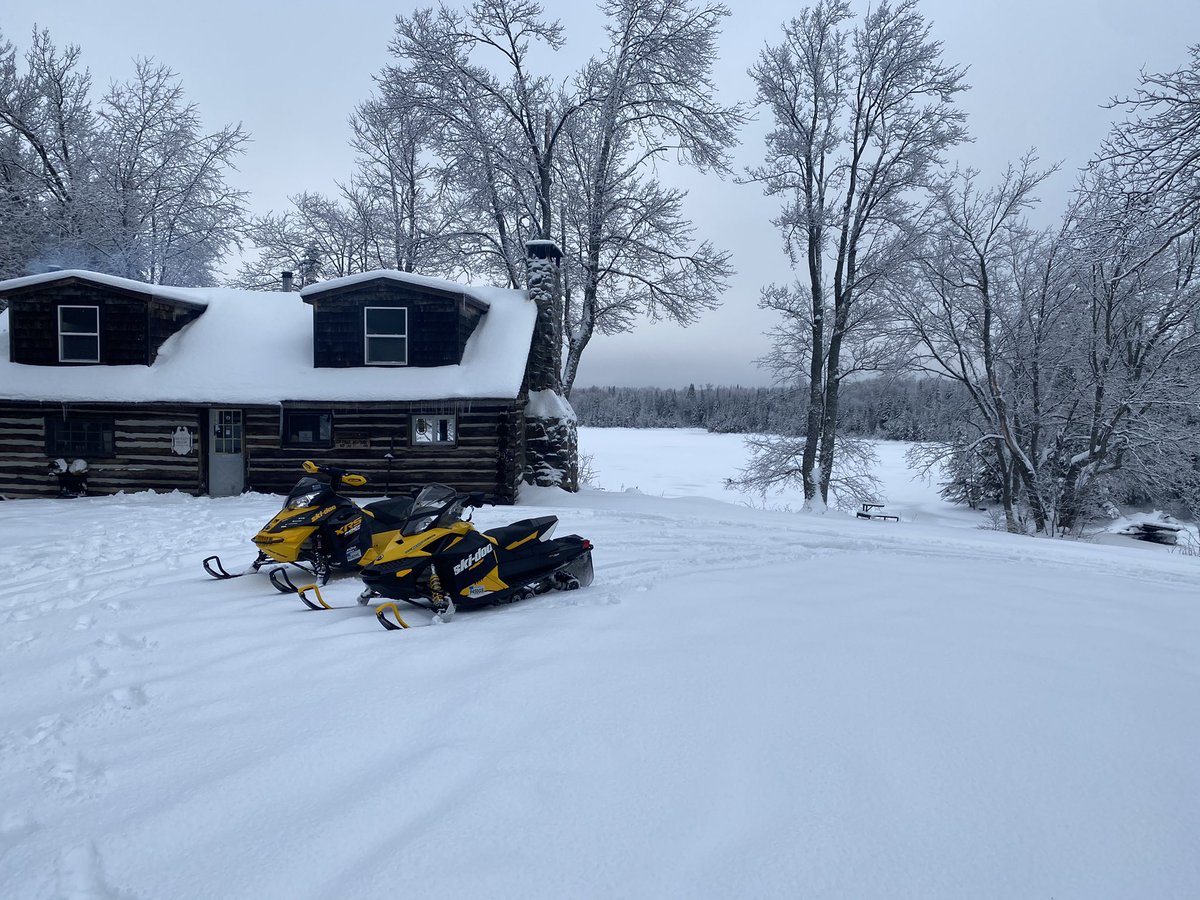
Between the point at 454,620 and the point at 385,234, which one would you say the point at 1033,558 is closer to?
the point at 454,620

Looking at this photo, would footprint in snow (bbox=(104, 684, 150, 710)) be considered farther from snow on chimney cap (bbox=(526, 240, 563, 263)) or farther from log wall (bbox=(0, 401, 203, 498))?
snow on chimney cap (bbox=(526, 240, 563, 263))

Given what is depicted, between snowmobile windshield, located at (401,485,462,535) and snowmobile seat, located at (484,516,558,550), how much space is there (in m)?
0.41

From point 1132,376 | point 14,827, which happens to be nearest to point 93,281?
point 14,827

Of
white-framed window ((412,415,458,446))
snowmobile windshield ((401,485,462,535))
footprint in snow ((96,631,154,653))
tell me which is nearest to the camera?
footprint in snow ((96,631,154,653))

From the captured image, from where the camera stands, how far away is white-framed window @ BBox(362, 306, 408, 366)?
46.6 feet

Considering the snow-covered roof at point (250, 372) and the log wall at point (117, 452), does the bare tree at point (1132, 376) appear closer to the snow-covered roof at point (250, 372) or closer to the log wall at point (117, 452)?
the snow-covered roof at point (250, 372)

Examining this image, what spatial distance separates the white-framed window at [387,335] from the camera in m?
14.2

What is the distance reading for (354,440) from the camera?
46.1 ft

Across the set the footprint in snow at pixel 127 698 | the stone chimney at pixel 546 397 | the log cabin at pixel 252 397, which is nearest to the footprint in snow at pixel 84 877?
the footprint in snow at pixel 127 698

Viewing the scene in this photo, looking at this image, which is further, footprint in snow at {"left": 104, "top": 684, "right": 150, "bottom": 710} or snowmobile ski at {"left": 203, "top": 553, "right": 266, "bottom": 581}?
snowmobile ski at {"left": 203, "top": 553, "right": 266, "bottom": 581}

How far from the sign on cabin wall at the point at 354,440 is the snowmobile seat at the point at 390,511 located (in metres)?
7.59

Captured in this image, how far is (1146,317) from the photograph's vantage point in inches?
667

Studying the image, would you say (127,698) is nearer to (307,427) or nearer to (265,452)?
(307,427)

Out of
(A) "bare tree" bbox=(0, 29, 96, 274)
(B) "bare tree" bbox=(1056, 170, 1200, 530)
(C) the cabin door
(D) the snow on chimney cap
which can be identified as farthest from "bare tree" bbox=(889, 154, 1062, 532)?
(A) "bare tree" bbox=(0, 29, 96, 274)
